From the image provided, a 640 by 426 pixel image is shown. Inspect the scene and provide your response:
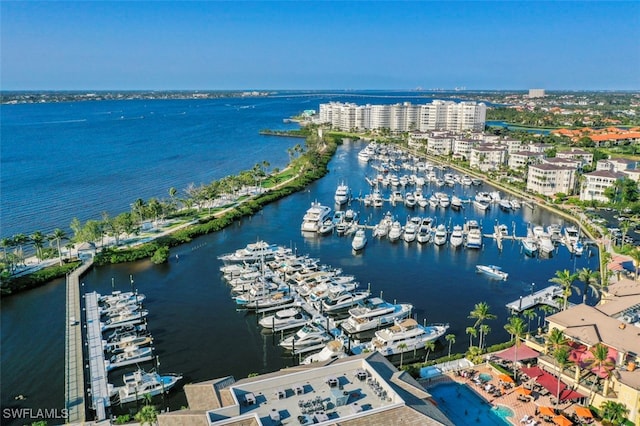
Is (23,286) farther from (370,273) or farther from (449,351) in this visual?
(449,351)

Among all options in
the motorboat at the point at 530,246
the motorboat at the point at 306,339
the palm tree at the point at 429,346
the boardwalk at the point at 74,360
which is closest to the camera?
the boardwalk at the point at 74,360

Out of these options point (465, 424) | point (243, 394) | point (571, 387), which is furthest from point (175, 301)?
point (571, 387)

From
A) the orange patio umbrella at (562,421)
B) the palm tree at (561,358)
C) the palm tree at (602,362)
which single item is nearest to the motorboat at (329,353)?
the palm tree at (561,358)

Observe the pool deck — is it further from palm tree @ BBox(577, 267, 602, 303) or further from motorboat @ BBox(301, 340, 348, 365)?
palm tree @ BBox(577, 267, 602, 303)

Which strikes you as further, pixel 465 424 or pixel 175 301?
pixel 175 301

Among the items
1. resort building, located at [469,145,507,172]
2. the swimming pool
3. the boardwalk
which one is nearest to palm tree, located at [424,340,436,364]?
the swimming pool

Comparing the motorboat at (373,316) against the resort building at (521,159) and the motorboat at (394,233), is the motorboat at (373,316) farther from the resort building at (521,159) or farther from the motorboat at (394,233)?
the resort building at (521,159)

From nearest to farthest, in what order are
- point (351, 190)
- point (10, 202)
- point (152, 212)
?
point (152, 212), point (10, 202), point (351, 190)
